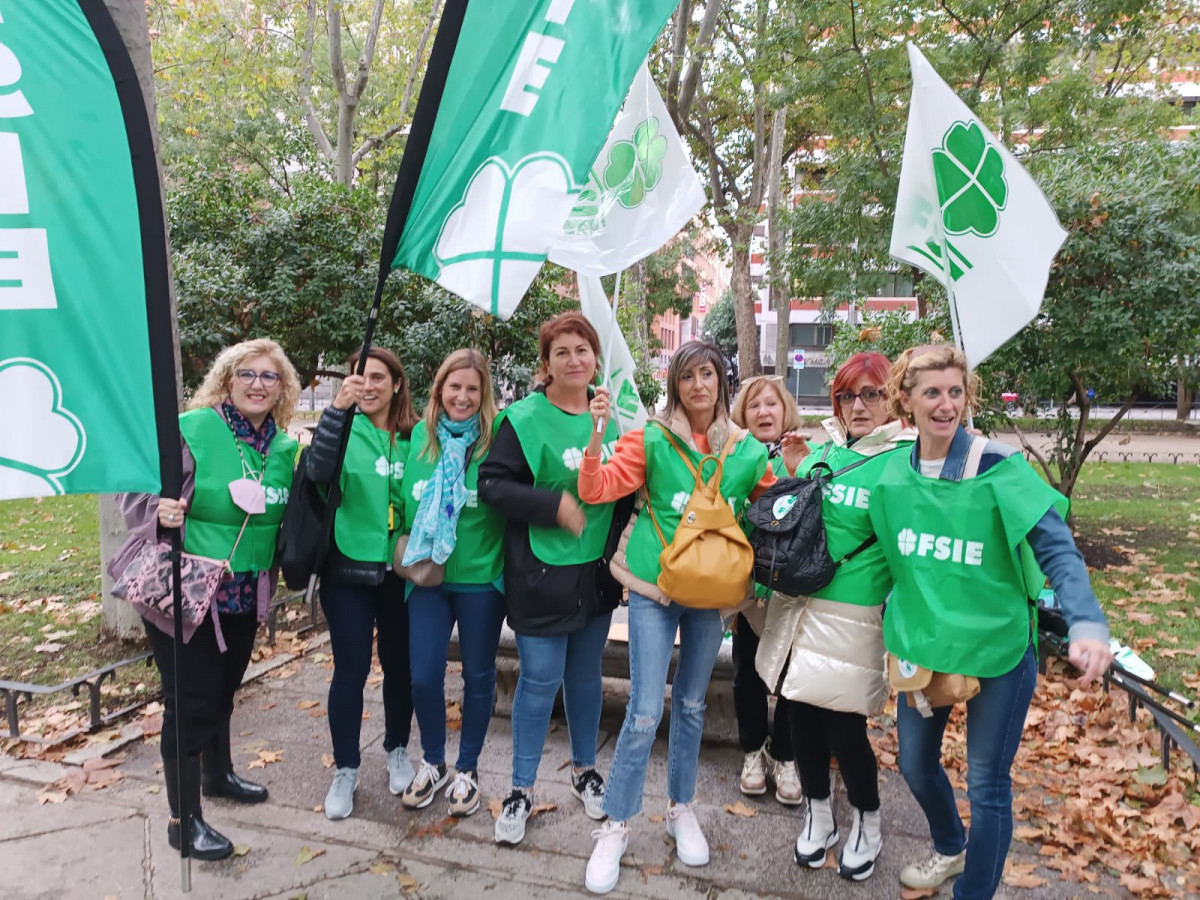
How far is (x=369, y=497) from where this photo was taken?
11.1ft

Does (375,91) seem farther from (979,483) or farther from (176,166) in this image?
(979,483)

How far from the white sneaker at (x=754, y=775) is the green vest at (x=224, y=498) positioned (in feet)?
7.30

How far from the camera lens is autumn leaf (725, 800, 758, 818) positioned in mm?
3596

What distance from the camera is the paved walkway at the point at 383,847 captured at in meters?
3.06

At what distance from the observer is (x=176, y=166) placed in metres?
7.68

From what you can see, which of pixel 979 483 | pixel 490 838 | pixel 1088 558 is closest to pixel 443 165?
pixel 979 483

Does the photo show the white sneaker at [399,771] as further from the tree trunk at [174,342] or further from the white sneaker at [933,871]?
the white sneaker at [933,871]

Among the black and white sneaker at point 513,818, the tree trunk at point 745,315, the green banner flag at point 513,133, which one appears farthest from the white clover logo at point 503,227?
the tree trunk at point 745,315

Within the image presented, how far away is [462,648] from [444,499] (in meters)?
0.62

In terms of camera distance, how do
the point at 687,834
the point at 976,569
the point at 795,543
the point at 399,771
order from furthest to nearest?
the point at 399,771, the point at 687,834, the point at 795,543, the point at 976,569

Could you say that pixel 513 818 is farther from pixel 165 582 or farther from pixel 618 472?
pixel 165 582

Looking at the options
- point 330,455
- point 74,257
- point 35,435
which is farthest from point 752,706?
point 74,257

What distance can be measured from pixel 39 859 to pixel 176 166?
20.7 feet

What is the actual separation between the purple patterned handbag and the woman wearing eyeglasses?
0.41 metres
